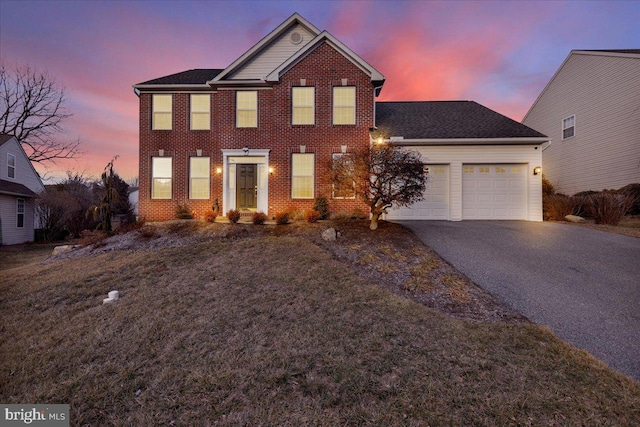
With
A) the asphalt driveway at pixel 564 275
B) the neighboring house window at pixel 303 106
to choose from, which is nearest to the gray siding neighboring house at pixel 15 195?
the neighboring house window at pixel 303 106

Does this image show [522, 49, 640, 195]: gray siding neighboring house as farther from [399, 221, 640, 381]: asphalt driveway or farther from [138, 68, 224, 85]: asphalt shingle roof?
[138, 68, 224, 85]: asphalt shingle roof

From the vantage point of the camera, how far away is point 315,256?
677cm

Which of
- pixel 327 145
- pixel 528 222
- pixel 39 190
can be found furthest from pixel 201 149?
pixel 39 190

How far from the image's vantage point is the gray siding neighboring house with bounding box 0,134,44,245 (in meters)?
16.3

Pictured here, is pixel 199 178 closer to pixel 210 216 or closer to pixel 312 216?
pixel 210 216

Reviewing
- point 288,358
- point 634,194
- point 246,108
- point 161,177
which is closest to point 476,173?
point 634,194

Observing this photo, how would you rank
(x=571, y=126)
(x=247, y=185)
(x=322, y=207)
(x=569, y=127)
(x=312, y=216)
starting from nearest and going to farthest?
(x=312, y=216) → (x=322, y=207) → (x=247, y=185) → (x=571, y=126) → (x=569, y=127)

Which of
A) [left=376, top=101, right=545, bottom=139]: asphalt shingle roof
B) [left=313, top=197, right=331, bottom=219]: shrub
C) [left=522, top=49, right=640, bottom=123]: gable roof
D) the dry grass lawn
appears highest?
[left=522, top=49, right=640, bottom=123]: gable roof

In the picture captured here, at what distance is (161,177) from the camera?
12484 mm

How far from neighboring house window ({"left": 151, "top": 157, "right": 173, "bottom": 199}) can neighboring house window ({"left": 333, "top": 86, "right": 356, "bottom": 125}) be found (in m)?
7.98

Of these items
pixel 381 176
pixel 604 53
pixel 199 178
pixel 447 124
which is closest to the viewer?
pixel 381 176

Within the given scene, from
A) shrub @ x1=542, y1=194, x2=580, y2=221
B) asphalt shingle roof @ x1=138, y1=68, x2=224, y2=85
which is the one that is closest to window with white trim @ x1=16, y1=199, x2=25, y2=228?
asphalt shingle roof @ x1=138, y1=68, x2=224, y2=85

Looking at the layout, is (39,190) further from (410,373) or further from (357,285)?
(410,373)

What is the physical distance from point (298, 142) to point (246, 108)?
283 centimetres
